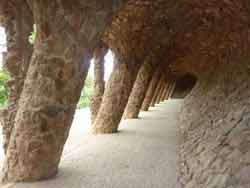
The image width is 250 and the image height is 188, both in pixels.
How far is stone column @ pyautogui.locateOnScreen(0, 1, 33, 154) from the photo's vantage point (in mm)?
3674

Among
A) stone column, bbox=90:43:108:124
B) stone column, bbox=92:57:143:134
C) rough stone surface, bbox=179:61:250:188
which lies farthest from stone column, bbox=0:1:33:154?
stone column, bbox=90:43:108:124

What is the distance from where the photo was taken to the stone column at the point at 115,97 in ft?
24.9

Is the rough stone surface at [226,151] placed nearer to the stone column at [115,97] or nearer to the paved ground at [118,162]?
the paved ground at [118,162]

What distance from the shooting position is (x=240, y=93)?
475 centimetres

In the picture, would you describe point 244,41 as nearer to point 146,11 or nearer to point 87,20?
point 146,11

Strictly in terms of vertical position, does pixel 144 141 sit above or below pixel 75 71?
below

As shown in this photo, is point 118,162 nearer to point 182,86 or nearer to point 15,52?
point 15,52

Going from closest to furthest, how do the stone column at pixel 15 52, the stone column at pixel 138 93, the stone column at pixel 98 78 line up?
the stone column at pixel 15 52 → the stone column at pixel 98 78 → the stone column at pixel 138 93

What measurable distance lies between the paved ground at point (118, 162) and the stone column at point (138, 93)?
367 centimetres

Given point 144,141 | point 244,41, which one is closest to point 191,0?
point 244,41

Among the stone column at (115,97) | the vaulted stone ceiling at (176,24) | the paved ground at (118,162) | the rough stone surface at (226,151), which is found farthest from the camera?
the stone column at (115,97)

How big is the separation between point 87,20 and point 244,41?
3630 mm

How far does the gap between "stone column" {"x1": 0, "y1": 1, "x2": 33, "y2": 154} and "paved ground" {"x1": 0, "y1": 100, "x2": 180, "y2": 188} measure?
899 mm

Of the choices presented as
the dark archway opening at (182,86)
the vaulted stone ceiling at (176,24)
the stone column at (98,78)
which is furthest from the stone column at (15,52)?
the dark archway opening at (182,86)
